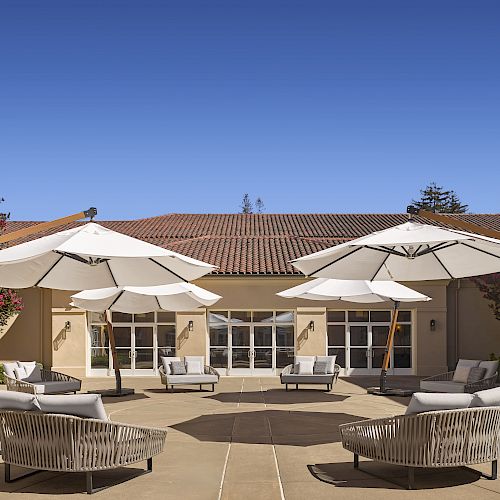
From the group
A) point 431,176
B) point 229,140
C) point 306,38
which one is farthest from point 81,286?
point 431,176

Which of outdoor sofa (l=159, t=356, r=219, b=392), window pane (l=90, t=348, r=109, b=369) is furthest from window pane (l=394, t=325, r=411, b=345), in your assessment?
window pane (l=90, t=348, r=109, b=369)

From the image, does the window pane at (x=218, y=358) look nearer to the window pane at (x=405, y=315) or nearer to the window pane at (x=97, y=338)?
the window pane at (x=97, y=338)

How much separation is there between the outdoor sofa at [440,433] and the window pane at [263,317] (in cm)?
1663

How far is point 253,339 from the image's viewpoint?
25.1 m

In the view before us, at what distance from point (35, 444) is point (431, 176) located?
69.5 metres

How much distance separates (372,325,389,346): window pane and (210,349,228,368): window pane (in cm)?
496

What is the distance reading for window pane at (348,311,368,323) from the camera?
82.6ft

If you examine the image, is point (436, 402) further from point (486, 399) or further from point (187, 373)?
point (187, 373)

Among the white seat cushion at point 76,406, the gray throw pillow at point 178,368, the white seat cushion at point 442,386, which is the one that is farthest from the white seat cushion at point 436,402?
the gray throw pillow at point 178,368

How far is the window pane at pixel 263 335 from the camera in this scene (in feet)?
82.2

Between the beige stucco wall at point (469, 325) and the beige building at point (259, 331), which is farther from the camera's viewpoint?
the beige stucco wall at point (469, 325)

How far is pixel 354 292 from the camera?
55.6ft

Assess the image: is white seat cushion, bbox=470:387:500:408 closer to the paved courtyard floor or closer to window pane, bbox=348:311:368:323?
the paved courtyard floor

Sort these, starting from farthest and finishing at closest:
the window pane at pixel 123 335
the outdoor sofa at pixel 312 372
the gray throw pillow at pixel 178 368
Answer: the window pane at pixel 123 335, the gray throw pillow at pixel 178 368, the outdoor sofa at pixel 312 372
